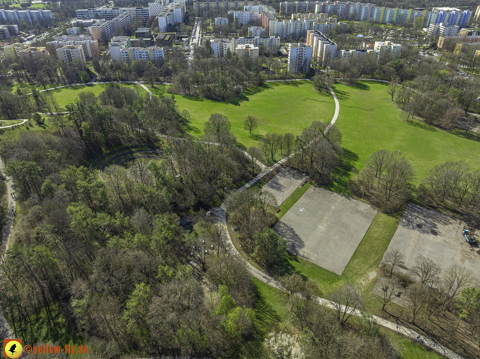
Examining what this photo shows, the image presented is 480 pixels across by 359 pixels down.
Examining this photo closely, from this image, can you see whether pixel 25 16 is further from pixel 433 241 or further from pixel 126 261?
pixel 433 241

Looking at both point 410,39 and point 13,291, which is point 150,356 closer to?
point 13,291

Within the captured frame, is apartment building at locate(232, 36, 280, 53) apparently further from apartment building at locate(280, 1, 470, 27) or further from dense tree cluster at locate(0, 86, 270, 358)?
dense tree cluster at locate(0, 86, 270, 358)

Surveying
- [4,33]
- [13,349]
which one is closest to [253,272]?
[13,349]

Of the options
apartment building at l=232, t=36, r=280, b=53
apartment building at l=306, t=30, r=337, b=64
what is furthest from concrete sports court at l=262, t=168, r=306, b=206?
apartment building at l=232, t=36, r=280, b=53

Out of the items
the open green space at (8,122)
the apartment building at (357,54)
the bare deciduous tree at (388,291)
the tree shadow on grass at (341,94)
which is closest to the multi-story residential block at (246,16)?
the apartment building at (357,54)

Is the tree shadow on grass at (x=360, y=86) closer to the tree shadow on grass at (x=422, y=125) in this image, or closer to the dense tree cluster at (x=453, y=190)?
the tree shadow on grass at (x=422, y=125)

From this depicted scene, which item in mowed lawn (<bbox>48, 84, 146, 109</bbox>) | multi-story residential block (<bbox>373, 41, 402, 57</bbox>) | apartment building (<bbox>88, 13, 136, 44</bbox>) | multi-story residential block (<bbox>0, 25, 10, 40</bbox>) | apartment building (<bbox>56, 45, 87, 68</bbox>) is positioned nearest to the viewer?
mowed lawn (<bbox>48, 84, 146, 109</bbox>)

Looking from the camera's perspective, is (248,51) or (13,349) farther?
(248,51)
